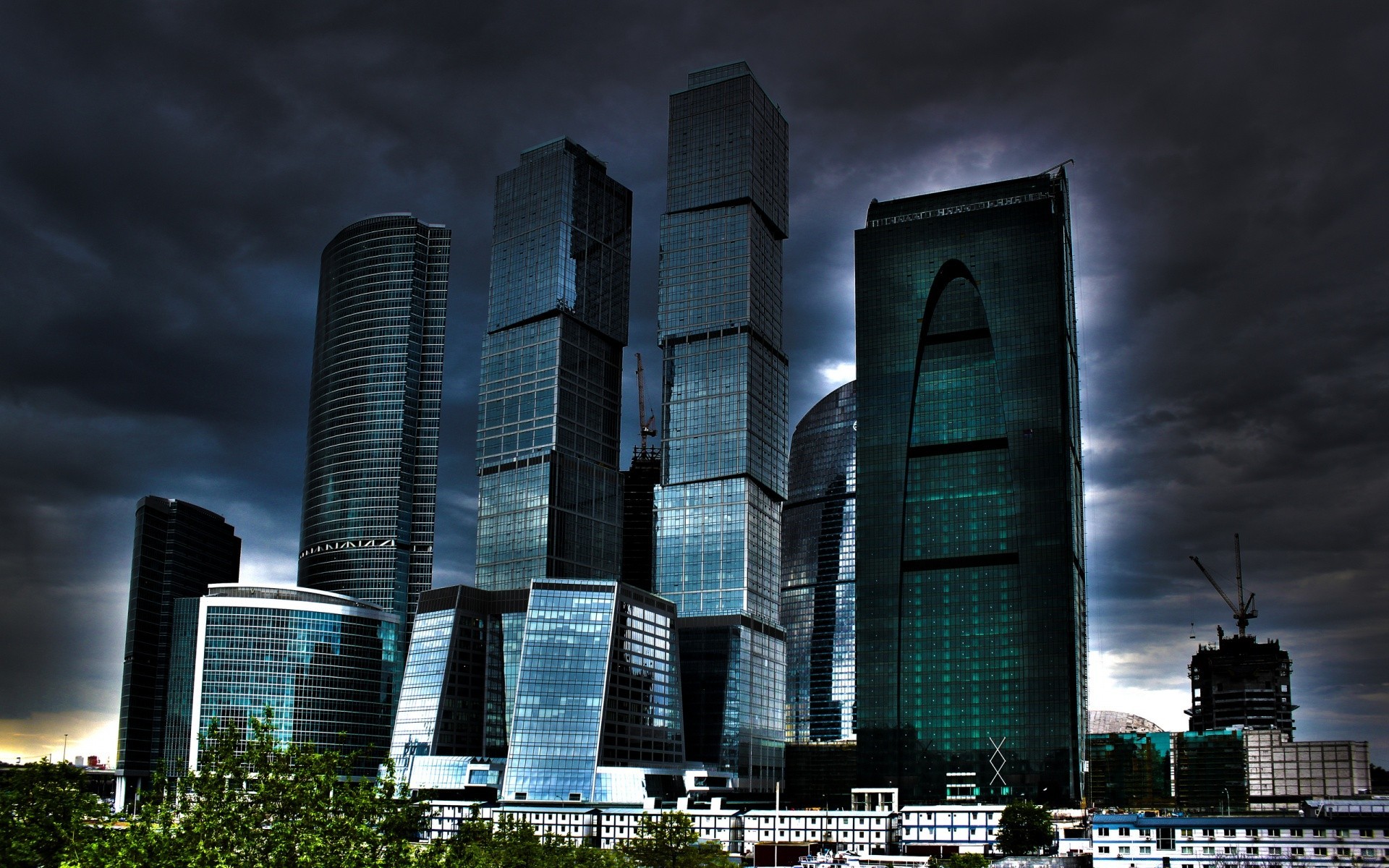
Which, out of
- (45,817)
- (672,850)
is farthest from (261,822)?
(672,850)

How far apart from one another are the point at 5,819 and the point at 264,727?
3405cm

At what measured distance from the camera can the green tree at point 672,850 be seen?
16612 cm

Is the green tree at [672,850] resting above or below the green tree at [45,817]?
below

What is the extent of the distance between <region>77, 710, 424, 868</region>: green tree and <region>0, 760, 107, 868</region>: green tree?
973 centimetres

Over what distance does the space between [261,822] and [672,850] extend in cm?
8670

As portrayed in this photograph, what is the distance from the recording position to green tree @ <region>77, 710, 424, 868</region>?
84.8m

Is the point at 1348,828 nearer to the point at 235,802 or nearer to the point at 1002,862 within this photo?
the point at 1002,862

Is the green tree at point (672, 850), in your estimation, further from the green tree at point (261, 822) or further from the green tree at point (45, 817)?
the green tree at point (261, 822)

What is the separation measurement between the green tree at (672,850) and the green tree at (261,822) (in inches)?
2855

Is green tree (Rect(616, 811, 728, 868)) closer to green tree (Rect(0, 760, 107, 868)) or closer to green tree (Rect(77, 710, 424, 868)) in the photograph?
green tree (Rect(0, 760, 107, 868))

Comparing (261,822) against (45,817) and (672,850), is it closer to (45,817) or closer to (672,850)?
(45,817)

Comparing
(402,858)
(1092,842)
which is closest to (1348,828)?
(1092,842)

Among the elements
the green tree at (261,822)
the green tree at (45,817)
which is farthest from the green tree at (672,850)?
the green tree at (261,822)

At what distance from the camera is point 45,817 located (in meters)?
114
